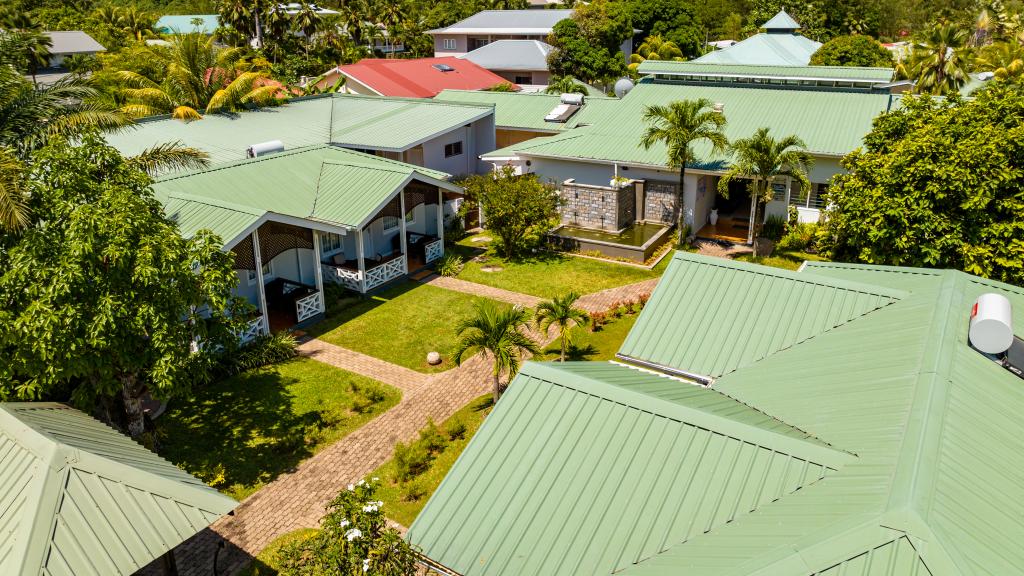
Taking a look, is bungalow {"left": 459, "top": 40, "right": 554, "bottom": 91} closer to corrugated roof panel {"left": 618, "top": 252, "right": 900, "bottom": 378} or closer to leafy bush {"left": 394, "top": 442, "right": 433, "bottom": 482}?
leafy bush {"left": 394, "top": 442, "right": 433, "bottom": 482}

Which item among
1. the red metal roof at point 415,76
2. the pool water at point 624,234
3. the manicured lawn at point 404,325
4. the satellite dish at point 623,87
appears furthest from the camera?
the red metal roof at point 415,76

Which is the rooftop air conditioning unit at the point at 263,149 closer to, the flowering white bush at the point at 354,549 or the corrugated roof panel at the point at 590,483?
the flowering white bush at the point at 354,549

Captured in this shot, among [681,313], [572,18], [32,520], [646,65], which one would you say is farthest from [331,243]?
[572,18]

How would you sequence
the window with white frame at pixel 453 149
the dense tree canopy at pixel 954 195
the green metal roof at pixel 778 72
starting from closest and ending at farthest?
the dense tree canopy at pixel 954 195
the green metal roof at pixel 778 72
the window with white frame at pixel 453 149

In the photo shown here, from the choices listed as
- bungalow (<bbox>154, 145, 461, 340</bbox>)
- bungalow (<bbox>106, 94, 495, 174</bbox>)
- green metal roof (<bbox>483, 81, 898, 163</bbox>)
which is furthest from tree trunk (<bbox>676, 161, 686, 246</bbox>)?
bungalow (<bbox>106, 94, 495, 174</bbox>)

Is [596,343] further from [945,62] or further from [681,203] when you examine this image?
[945,62]

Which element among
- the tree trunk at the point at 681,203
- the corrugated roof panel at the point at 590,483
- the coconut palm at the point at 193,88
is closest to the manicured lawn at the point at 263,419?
the corrugated roof panel at the point at 590,483

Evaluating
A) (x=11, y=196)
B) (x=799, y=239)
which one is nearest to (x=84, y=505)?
(x=11, y=196)
